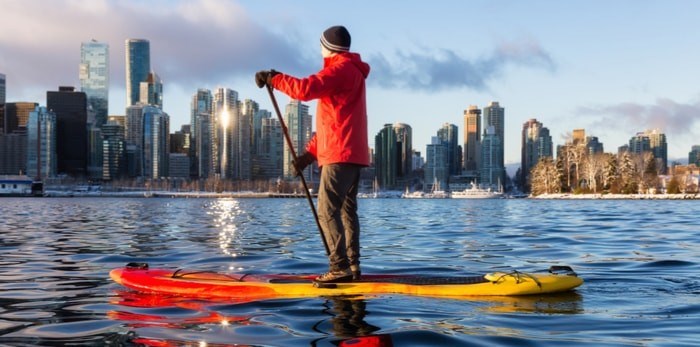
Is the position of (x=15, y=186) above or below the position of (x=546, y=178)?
below

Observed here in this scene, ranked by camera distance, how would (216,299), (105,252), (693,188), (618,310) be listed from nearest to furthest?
(618,310), (216,299), (105,252), (693,188)

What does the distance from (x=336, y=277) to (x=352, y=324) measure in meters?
1.62

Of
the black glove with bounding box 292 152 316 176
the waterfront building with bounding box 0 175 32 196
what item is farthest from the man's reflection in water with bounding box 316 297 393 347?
the waterfront building with bounding box 0 175 32 196

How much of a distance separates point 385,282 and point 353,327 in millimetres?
1739

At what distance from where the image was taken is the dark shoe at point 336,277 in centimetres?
699

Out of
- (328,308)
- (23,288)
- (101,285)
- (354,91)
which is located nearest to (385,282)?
(328,308)

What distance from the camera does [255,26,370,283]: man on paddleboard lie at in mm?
6980

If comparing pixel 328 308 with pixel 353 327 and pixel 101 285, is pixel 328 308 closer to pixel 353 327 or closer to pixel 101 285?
pixel 353 327

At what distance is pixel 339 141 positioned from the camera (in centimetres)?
703

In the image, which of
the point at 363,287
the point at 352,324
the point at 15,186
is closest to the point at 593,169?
the point at 363,287

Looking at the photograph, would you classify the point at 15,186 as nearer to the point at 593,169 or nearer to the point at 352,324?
the point at 593,169

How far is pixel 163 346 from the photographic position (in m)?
4.59

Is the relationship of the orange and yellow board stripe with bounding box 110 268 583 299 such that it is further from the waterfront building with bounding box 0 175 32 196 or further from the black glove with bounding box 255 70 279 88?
the waterfront building with bounding box 0 175 32 196

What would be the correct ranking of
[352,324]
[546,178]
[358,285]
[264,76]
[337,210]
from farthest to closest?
[546,178]
[337,210]
[264,76]
[358,285]
[352,324]
